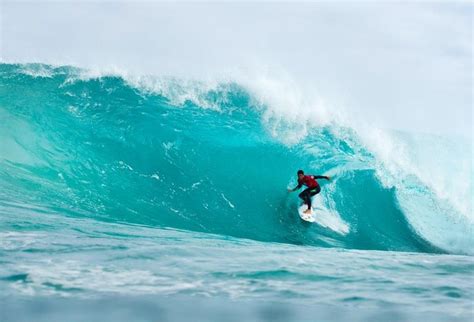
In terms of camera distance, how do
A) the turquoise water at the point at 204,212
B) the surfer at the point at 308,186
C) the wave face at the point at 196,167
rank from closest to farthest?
the turquoise water at the point at 204,212 < the wave face at the point at 196,167 < the surfer at the point at 308,186

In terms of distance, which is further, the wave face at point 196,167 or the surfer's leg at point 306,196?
the surfer's leg at point 306,196

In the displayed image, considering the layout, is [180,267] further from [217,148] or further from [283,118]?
[283,118]

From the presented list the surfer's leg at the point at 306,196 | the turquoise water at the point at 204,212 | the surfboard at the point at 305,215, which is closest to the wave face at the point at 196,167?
the turquoise water at the point at 204,212

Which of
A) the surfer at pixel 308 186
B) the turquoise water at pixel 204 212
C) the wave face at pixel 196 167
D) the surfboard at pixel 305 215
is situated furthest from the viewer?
the surfboard at pixel 305 215

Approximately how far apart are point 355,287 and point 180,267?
6.39ft

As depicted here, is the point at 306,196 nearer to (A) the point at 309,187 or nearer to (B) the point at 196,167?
(A) the point at 309,187

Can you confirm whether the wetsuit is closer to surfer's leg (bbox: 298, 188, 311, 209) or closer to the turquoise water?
surfer's leg (bbox: 298, 188, 311, 209)

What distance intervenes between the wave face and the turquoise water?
4cm

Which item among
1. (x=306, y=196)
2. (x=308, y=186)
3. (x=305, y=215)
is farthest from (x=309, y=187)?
(x=305, y=215)

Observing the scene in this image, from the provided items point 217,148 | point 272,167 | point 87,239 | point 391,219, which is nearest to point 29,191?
→ point 87,239

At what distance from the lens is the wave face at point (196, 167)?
30.4 feet

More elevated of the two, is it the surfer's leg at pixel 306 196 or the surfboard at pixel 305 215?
the surfer's leg at pixel 306 196

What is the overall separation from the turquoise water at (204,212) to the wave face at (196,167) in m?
0.04

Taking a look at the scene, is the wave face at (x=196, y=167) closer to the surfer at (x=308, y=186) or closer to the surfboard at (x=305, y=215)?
the surfboard at (x=305, y=215)
